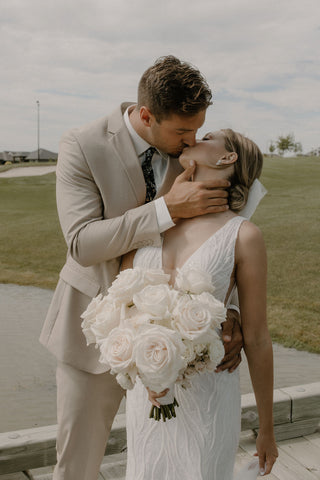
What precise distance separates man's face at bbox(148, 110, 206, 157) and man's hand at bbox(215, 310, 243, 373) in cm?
87

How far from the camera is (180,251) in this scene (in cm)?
244

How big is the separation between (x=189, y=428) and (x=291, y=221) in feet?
52.2

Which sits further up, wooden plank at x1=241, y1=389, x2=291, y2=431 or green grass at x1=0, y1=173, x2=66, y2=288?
wooden plank at x1=241, y1=389, x2=291, y2=431

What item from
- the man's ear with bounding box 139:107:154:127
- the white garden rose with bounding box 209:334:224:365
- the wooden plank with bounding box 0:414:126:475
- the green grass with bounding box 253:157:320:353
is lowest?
the green grass with bounding box 253:157:320:353

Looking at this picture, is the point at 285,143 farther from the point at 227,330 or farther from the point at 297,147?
the point at 227,330

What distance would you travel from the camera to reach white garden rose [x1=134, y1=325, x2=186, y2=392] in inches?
72.6

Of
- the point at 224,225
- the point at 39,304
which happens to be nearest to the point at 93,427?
the point at 224,225

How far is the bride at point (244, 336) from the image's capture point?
90.0 inches

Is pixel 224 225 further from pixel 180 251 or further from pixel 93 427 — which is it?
pixel 93 427

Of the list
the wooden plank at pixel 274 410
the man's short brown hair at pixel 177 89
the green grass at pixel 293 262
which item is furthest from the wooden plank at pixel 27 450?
the green grass at pixel 293 262

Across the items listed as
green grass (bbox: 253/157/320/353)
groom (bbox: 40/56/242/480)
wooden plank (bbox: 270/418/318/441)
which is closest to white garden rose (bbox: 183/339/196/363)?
groom (bbox: 40/56/242/480)

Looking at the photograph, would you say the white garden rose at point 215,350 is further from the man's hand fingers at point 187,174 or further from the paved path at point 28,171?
the paved path at point 28,171

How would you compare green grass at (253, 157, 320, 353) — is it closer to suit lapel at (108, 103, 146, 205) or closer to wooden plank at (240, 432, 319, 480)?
wooden plank at (240, 432, 319, 480)

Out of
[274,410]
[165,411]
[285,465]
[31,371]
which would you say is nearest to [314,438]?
[274,410]
